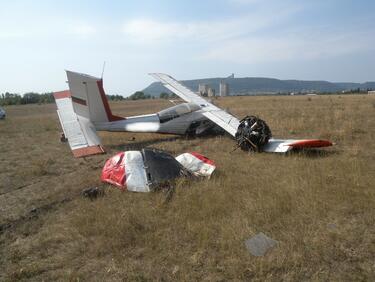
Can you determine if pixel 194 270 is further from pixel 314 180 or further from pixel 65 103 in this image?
pixel 65 103

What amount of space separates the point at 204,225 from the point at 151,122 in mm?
8855

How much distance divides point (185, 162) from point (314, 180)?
10.2 ft

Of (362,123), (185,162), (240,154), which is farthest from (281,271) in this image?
(362,123)

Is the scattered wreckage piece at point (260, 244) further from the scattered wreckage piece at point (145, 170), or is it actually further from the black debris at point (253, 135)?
the black debris at point (253, 135)

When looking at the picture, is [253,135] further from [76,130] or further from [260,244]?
[260,244]

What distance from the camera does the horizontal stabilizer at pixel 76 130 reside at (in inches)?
370

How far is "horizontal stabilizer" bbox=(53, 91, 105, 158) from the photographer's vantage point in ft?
30.8

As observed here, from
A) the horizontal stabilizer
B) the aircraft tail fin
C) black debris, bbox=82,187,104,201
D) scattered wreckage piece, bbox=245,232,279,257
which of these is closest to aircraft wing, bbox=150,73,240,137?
the aircraft tail fin

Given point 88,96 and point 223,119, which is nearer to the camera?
point 88,96

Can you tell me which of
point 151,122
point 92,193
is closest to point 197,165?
point 92,193

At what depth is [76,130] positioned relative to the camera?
1094cm

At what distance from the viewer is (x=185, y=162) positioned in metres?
8.69

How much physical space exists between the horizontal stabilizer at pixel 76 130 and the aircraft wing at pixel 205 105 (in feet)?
15.3

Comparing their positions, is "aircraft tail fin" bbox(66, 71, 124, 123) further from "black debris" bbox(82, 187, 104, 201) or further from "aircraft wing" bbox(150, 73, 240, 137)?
"black debris" bbox(82, 187, 104, 201)
